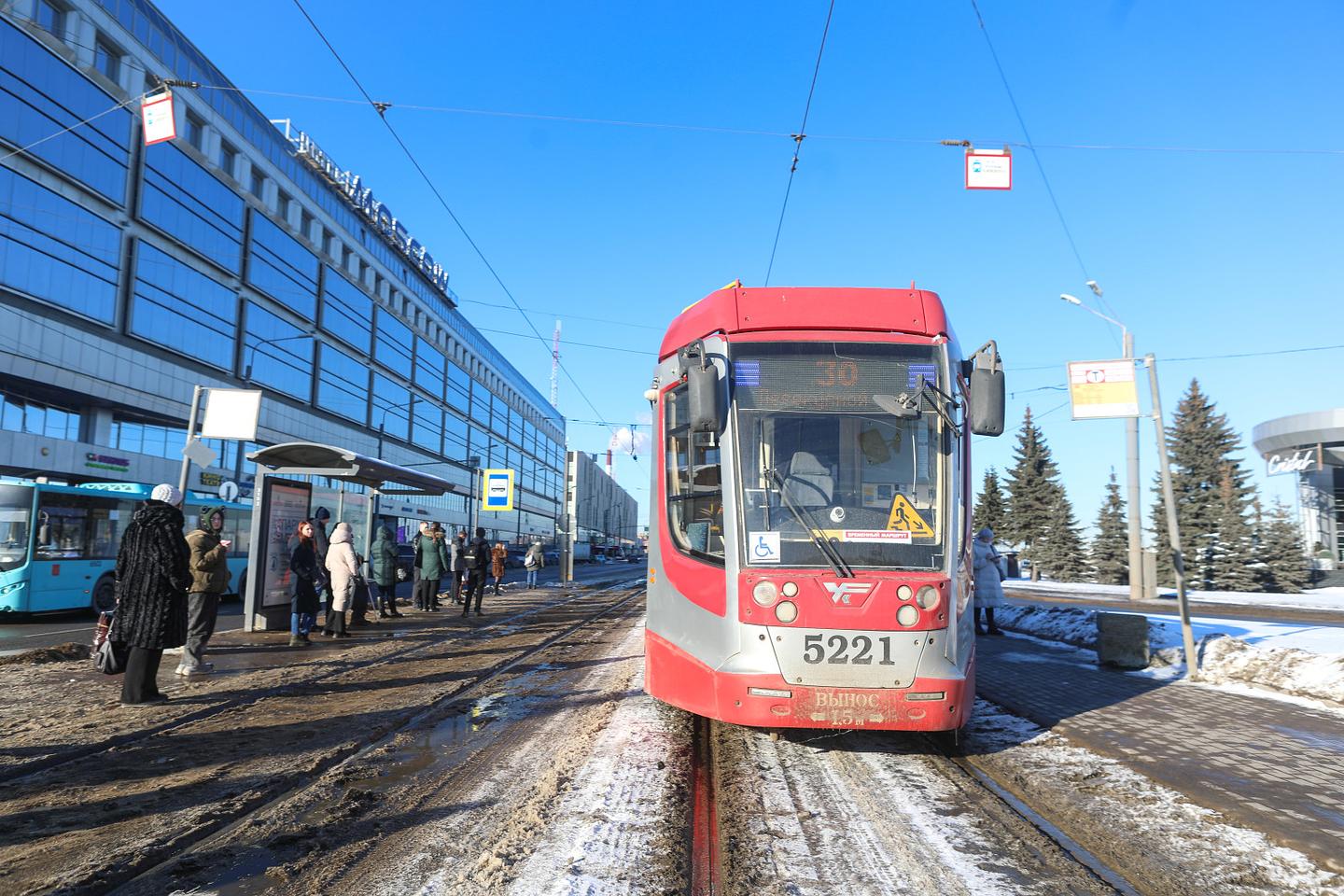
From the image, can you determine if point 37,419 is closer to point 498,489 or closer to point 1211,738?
point 498,489

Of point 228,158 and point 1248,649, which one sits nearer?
point 1248,649

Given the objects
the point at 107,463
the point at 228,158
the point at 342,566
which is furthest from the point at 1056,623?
the point at 228,158

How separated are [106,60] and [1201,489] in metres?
49.0

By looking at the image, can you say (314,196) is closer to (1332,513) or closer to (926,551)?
(926,551)

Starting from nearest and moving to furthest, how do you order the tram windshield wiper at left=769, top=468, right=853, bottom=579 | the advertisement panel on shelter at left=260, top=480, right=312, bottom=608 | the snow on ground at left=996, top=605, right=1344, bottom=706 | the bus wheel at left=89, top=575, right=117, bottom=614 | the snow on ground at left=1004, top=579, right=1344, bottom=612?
the tram windshield wiper at left=769, top=468, right=853, bottom=579 → the snow on ground at left=996, top=605, right=1344, bottom=706 → the advertisement panel on shelter at left=260, top=480, right=312, bottom=608 → the bus wheel at left=89, top=575, right=117, bottom=614 → the snow on ground at left=1004, top=579, right=1344, bottom=612

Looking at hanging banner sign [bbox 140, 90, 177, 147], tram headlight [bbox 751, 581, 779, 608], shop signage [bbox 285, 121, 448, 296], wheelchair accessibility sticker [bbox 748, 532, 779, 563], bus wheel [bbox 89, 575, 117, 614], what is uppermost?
shop signage [bbox 285, 121, 448, 296]

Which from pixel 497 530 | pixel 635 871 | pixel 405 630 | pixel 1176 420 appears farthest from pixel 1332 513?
pixel 497 530

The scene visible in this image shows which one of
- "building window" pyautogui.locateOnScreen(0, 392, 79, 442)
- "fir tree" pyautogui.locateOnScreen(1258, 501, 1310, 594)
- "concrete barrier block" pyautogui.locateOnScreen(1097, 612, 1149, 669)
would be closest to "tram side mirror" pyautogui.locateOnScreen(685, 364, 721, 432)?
"concrete barrier block" pyautogui.locateOnScreen(1097, 612, 1149, 669)

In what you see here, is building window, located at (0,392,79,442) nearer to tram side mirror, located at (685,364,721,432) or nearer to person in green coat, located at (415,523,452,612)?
person in green coat, located at (415,523,452,612)

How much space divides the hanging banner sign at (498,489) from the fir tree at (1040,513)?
29966mm

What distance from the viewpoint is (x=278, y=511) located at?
13.1m

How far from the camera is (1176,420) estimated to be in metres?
41.2

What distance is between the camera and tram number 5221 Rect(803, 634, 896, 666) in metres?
5.23

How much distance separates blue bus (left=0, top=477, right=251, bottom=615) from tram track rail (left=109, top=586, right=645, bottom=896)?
10352 mm
